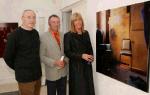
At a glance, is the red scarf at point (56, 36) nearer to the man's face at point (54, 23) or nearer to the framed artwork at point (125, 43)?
the man's face at point (54, 23)

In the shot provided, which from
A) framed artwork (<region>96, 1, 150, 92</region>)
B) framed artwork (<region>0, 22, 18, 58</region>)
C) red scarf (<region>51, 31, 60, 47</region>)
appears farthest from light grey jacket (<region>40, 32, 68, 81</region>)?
framed artwork (<region>0, 22, 18, 58</region>)

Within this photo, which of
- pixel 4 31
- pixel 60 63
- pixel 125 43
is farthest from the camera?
pixel 4 31

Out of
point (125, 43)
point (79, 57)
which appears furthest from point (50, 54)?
point (125, 43)

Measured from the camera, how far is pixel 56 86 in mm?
2889

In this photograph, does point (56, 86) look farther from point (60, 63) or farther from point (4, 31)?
point (4, 31)

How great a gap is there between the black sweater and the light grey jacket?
181mm

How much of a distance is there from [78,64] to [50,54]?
395mm

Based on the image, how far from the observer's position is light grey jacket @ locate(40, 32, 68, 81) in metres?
2.73

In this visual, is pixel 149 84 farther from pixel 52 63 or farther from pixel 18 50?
pixel 18 50

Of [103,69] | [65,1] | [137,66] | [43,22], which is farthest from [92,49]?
[43,22]

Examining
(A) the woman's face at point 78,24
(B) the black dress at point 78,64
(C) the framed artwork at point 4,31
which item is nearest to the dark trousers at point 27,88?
(B) the black dress at point 78,64

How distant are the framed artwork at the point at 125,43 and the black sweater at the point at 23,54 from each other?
855 millimetres

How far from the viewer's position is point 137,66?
2.08m

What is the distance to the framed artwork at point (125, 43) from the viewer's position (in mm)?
1974
